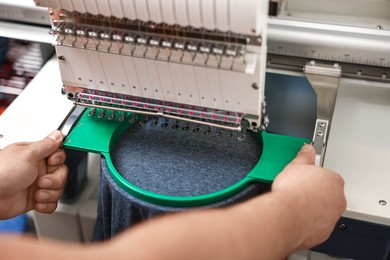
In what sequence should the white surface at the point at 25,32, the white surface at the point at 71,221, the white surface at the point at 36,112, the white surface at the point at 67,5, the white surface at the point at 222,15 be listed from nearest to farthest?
the white surface at the point at 222,15 < the white surface at the point at 67,5 < the white surface at the point at 36,112 < the white surface at the point at 25,32 < the white surface at the point at 71,221

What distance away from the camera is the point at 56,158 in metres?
1.23

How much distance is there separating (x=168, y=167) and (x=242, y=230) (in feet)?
1.53

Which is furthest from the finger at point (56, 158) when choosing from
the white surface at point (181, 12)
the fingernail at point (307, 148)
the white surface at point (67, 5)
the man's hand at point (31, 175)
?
the fingernail at point (307, 148)

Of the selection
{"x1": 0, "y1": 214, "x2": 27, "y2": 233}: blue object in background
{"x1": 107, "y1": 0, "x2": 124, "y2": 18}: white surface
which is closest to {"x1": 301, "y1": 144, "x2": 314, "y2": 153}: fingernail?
{"x1": 107, "y1": 0, "x2": 124, "y2": 18}: white surface

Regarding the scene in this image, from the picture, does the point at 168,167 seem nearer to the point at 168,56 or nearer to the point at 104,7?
the point at 168,56

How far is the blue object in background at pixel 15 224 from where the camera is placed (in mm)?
1702

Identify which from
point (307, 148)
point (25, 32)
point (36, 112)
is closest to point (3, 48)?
point (25, 32)

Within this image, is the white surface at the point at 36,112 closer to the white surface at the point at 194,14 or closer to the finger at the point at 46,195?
the finger at the point at 46,195

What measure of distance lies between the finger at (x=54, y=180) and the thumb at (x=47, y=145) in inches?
2.1

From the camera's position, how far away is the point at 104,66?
1.16 meters

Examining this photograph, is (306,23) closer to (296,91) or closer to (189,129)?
(296,91)

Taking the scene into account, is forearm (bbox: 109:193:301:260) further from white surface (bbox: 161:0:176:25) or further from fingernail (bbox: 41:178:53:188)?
fingernail (bbox: 41:178:53:188)

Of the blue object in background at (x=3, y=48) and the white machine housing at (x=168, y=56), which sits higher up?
the white machine housing at (x=168, y=56)

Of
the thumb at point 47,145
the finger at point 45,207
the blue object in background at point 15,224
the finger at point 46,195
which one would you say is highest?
the thumb at point 47,145
